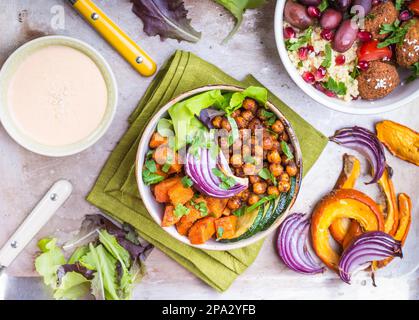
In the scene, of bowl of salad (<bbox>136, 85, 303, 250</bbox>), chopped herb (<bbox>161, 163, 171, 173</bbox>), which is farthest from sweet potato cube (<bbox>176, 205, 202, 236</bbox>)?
chopped herb (<bbox>161, 163, 171, 173</bbox>)

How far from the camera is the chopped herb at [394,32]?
1624mm

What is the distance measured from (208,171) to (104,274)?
20.5 inches

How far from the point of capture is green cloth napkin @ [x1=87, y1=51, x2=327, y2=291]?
1737 mm

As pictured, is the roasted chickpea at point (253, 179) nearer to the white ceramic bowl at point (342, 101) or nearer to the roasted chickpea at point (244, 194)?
the roasted chickpea at point (244, 194)

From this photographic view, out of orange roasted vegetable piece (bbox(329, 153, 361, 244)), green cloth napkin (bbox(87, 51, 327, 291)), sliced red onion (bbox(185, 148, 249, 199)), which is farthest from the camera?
orange roasted vegetable piece (bbox(329, 153, 361, 244))

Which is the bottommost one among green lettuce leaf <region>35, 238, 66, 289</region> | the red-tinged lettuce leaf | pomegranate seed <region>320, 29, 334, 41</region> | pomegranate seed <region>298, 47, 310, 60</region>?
green lettuce leaf <region>35, 238, 66, 289</region>

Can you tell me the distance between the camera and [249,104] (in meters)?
1.61

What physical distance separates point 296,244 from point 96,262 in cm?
68

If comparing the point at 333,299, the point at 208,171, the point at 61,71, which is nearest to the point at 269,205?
the point at 208,171

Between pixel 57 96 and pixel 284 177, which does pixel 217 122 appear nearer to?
pixel 284 177

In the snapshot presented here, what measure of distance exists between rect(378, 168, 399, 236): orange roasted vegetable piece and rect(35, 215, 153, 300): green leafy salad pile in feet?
2.75

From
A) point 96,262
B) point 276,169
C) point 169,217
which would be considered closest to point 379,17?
point 276,169

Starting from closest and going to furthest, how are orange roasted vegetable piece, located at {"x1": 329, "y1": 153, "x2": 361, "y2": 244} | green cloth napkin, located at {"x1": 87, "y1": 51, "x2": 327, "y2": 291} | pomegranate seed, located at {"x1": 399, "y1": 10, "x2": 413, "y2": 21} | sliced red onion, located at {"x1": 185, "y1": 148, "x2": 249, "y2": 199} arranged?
sliced red onion, located at {"x1": 185, "y1": 148, "x2": 249, "y2": 199}, pomegranate seed, located at {"x1": 399, "y1": 10, "x2": 413, "y2": 21}, green cloth napkin, located at {"x1": 87, "y1": 51, "x2": 327, "y2": 291}, orange roasted vegetable piece, located at {"x1": 329, "y1": 153, "x2": 361, "y2": 244}

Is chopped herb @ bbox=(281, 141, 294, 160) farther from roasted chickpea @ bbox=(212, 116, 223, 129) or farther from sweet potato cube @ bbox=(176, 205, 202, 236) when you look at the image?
sweet potato cube @ bbox=(176, 205, 202, 236)
